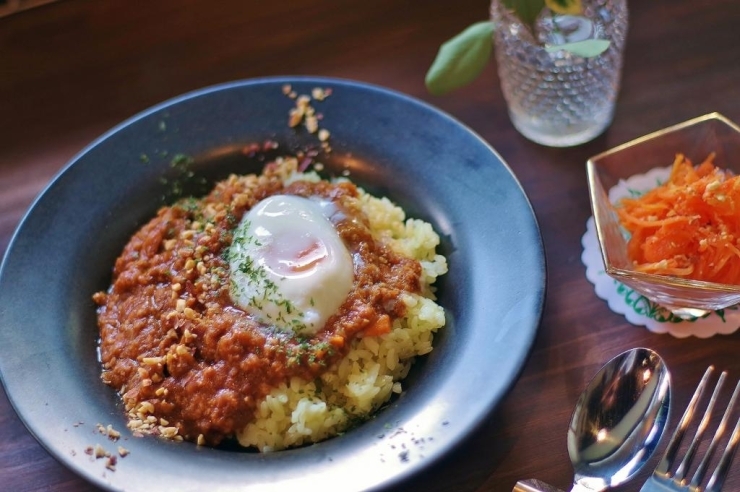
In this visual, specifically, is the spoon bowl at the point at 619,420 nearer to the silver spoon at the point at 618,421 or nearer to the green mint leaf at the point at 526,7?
Result: the silver spoon at the point at 618,421

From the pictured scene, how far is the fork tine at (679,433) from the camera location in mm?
1981

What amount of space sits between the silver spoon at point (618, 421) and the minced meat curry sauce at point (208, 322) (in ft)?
2.11

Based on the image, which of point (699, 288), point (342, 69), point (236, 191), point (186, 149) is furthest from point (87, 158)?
point (699, 288)

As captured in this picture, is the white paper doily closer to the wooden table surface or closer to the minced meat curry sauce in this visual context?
the wooden table surface

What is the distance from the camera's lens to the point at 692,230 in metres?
2.27

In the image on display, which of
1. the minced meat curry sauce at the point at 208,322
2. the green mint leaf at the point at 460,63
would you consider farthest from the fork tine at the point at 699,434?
the green mint leaf at the point at 460,63

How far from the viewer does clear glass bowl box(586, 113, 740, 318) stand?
A: 2168 mm

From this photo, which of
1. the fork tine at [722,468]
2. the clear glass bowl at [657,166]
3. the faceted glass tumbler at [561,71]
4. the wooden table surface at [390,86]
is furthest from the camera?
the faceted glass tumbler at [561,71]

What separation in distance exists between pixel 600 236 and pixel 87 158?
185 cm

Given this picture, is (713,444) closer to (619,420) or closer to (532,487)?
(619,420)

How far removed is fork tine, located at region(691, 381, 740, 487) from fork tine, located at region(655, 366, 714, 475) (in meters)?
0.07

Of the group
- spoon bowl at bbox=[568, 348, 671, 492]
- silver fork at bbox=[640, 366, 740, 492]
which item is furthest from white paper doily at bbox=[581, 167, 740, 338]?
silver fork at bbox=[640, 366, 740, 492]

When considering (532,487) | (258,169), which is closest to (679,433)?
(532,487)

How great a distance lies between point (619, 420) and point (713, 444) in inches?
9.6
